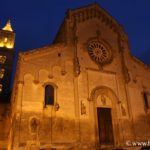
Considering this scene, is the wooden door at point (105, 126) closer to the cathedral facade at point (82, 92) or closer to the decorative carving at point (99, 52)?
the cathedral facade at point (82, 92)

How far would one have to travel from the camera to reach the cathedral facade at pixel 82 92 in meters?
17.6

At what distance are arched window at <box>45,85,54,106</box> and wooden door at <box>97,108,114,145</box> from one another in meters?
5.24

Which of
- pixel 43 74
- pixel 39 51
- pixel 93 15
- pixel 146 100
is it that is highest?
pixel 93 15

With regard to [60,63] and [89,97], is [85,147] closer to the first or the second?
[89,97]

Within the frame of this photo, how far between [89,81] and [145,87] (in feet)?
26.2

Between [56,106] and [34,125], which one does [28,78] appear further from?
[34,125]

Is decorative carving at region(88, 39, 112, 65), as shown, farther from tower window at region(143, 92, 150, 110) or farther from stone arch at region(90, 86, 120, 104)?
tower window at region(143, 92, 150, 110)

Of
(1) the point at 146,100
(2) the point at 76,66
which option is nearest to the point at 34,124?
(2) the point at 76,66

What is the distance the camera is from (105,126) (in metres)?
21.1

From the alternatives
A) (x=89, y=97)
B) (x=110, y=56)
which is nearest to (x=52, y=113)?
(x=89, y=97)

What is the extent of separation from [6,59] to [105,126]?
28.1 m

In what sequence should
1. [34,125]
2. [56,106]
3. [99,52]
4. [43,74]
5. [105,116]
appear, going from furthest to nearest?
[99,52], [105,116], [43,74], [56,106], [34,125]

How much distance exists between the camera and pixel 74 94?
20.4m

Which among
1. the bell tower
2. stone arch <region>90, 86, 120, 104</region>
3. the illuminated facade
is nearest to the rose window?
stone arch <region>90, 86, 120, 104</region>
